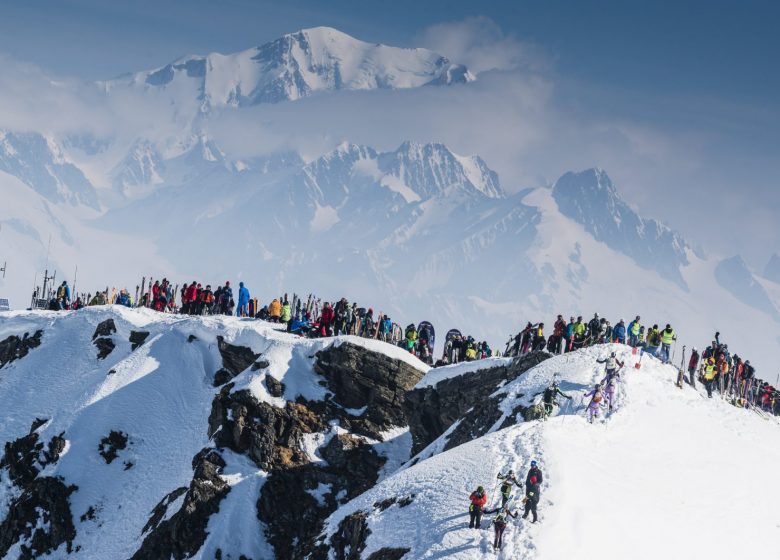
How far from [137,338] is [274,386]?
1622cm

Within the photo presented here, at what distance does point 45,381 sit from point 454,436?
33355 mm

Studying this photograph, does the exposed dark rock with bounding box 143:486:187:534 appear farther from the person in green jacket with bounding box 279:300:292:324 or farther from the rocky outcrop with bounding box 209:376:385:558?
the person in green jacket with bounding box 279:300:292:324

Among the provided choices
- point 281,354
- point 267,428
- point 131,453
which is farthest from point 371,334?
point 131,453

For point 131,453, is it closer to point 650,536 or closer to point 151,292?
point 151,292

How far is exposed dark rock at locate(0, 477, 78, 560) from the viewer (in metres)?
54.4

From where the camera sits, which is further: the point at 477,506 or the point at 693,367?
the point at 693,367

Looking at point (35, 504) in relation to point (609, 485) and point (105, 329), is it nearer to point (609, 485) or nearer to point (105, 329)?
point (105, 329)

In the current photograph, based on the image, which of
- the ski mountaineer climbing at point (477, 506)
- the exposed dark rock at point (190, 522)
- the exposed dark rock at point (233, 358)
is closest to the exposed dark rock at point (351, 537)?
the ski mountaineer climbing at point (477, 506)

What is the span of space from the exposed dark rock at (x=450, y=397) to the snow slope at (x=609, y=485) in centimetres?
568

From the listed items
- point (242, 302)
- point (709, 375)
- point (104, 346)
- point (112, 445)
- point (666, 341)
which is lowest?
point (112, 445)

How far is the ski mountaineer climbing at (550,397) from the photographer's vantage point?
44.8 meters

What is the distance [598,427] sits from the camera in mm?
43531

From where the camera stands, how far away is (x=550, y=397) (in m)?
45.1

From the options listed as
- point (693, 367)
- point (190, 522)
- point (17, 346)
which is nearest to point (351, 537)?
point (190, 522)
